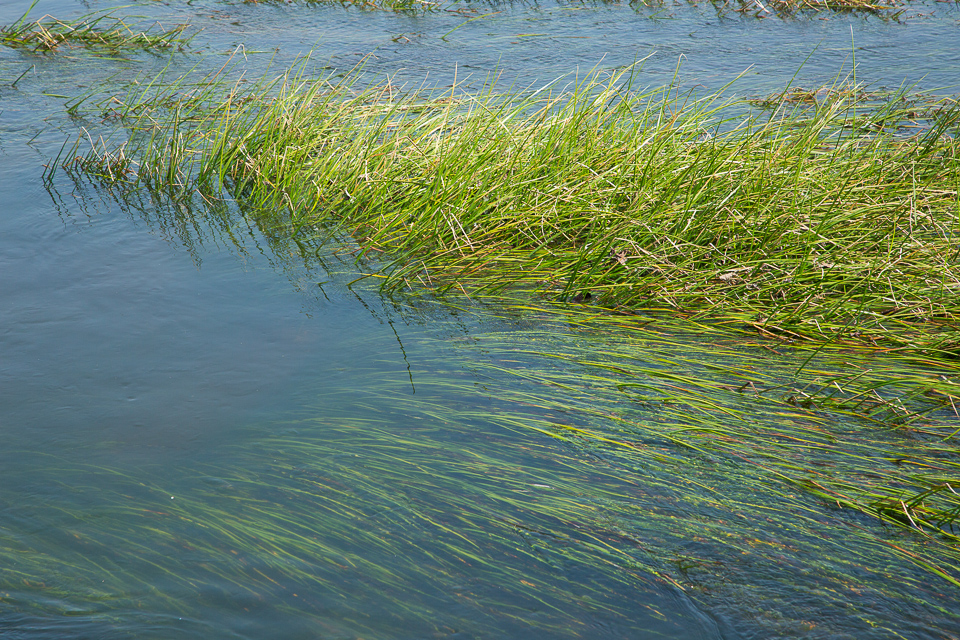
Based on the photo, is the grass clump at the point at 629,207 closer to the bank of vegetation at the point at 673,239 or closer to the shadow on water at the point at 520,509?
the bank of vegetation at the point at 673,239

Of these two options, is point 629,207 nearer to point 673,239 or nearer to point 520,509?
point 673,239

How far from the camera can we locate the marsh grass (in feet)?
24.1

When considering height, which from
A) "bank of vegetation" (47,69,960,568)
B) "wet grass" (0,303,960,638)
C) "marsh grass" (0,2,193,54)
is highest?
"marsh grass" (0,2,193,54)

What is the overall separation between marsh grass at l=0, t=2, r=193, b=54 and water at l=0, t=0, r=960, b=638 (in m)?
3.91

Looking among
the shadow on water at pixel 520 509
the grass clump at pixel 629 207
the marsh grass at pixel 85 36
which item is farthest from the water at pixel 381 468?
the marsh grass at pixel 85 36

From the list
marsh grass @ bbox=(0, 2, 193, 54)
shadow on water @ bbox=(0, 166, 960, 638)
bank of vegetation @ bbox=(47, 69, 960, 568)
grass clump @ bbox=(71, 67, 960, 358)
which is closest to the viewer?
shadow on water @ bbox=(0, 166, 960, 638)

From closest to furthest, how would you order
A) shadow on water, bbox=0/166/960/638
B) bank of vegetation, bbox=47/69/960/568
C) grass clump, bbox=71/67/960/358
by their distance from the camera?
shadow on water, bbox=0/166/960/638 < bank of vegetation, bbox=47/69/960/568 < grass clump, bbox=71/67/960/358

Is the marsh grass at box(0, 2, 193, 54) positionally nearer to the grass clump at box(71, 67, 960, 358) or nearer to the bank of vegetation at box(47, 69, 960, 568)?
the bank of vegetation at box(47, 69, 960, 568)

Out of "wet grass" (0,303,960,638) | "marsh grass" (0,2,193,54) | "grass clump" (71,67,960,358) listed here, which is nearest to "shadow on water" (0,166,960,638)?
"wet grass" (0,303,960,638)

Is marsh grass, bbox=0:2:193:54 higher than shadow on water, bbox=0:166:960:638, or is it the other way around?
marsh grass, bbox=0:2:193:54

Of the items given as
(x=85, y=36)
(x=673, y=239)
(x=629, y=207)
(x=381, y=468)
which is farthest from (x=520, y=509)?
(x=85, y=36)

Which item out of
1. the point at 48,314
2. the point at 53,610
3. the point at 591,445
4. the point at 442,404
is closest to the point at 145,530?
the point at 53,610

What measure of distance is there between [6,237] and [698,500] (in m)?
4.37

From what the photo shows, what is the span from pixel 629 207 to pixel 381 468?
229cm
